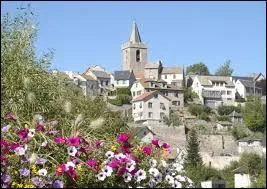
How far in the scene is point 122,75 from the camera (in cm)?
9775

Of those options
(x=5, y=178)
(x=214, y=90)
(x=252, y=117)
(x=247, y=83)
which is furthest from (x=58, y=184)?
(x=247, y=83)

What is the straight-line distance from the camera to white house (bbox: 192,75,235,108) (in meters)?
93.1

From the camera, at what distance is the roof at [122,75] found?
9662cm

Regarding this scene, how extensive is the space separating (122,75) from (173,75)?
875cm

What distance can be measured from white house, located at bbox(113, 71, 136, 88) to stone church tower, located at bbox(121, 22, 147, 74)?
22.2 feet

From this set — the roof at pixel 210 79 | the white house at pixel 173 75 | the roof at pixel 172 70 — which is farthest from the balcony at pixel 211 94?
the roof at pixel 172 70

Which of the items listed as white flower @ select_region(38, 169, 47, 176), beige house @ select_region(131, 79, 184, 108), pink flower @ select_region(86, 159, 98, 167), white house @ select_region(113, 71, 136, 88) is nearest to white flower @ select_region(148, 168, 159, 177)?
pink flower @ select_region(86, 159, 98, 167)

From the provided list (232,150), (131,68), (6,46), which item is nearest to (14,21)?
(6,46)

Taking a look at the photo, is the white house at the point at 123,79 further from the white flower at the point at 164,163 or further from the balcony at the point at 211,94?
the white flower at the point at 164,163

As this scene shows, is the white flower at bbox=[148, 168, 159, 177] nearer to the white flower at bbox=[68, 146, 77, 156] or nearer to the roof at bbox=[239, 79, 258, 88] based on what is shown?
the white flower at bbox=[68, 146, 77, 156]

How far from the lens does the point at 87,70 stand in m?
100

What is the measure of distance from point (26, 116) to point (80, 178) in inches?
110

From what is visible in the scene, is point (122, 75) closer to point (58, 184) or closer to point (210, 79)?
point (210, 79)

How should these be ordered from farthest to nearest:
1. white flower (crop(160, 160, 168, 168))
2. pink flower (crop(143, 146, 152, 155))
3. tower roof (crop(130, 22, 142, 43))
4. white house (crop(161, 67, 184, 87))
→ tower roof (crop(130, 22, 142, 43)), white house (crop(161, 67, 184, 87)), pink flower (crop(143, 146, 152, 155)), white flower (crop(160, 160, 168, 168))
